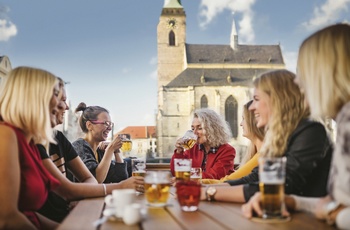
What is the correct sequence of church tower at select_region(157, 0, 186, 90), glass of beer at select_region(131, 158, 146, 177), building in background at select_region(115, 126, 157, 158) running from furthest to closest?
1. building in background at select_region(115, 126, 157, 158)
2. church tower at select_region(157, 0, 186, 90)
3. glass of beer at select_region(131, 158, 146, 177)

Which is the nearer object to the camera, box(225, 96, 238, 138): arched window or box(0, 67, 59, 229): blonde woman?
box(0, 67, 59, 229): blonde woman

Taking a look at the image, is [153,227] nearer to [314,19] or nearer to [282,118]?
[282,118]

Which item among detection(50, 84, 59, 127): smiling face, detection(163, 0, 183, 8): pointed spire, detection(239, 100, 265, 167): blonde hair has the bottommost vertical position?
detection(239, 100, 265, 167): blonde hair

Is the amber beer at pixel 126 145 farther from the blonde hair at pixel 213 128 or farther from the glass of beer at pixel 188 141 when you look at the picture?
the blonde hair at pixel 213 128

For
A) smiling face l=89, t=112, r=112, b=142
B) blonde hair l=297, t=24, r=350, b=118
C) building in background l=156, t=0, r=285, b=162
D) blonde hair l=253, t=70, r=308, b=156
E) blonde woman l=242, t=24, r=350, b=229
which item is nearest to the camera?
blonde woman l=242, t=24, r=350, b=229

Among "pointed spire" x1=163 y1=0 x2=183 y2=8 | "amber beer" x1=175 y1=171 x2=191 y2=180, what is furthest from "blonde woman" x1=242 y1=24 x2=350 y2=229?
"pointed spire" x1=163 y1=0 x2=183 y2=8

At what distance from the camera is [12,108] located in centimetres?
170

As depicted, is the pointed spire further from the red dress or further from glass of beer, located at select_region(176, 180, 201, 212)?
glass of beer, located at select_region(176, 180, 201, 212)

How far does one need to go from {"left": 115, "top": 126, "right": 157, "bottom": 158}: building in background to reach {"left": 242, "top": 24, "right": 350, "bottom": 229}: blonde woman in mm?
38063

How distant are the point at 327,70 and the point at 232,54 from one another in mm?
40609

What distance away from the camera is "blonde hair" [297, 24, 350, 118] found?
144 cm

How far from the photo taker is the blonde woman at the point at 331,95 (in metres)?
1.31

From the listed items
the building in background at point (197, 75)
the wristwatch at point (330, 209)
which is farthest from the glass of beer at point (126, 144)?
the building in background at point (197, 75)

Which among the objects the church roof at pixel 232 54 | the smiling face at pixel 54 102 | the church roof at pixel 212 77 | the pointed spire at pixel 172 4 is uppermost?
the pointed spire at pixel 172 4
